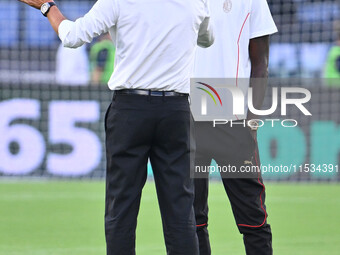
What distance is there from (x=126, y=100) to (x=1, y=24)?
1770 centimetres

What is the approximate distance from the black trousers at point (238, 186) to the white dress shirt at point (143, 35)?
82 centimetres

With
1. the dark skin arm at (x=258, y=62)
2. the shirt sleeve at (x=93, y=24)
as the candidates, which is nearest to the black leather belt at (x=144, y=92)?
the shirt sleeve at (x=93, y=24)

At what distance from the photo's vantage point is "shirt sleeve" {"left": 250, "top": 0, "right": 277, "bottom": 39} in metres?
5.16

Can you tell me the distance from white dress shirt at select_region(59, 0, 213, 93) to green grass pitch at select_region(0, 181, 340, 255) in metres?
2.35

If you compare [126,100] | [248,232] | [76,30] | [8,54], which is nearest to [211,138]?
[248,232]

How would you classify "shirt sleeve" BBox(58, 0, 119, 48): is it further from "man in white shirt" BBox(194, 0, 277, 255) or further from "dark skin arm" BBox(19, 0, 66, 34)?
"man in white shirt" BBox(194, 0, 277, 255)

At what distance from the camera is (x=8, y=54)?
2025cm

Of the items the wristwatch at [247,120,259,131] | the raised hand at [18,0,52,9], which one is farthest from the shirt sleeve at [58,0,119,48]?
the wristwatch at [247,120,259,131]

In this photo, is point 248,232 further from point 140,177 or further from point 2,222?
point 2,222

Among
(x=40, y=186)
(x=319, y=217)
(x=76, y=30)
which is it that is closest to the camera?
(x=76, y=30)

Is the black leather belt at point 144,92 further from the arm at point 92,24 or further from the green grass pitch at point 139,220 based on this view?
the green grass pitch at point 139,220

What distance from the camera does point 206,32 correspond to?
4.67 m

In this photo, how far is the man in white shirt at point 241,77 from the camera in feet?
16.9

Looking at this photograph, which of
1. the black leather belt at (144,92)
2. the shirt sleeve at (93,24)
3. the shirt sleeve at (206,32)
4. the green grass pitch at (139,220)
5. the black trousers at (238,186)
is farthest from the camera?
the green grass pitch at (139,220)
